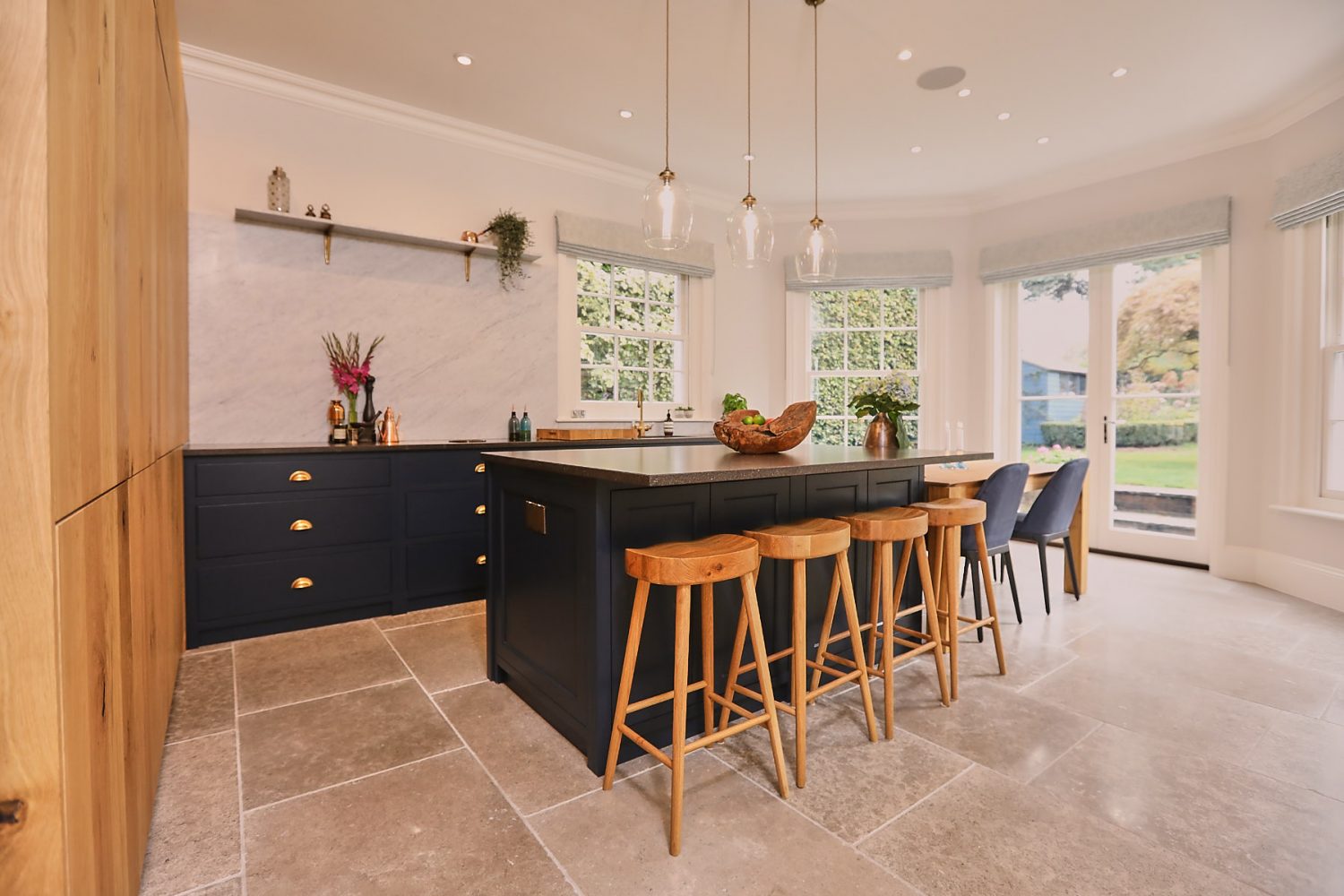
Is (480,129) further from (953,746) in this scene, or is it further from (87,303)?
(953,746)

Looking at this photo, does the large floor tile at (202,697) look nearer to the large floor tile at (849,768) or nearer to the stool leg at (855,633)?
the large floor tile at (849,768)

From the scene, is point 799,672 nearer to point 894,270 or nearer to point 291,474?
point 291,474

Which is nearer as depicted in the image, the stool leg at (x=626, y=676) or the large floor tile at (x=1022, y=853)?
the large floor tile at (x=1022, y=853)

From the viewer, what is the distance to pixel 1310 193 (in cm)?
375

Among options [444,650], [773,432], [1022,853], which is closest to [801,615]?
[1022,853]

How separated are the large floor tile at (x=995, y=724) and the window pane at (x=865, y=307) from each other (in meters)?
4.06

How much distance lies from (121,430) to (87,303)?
438mm

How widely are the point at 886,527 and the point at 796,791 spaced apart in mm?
896

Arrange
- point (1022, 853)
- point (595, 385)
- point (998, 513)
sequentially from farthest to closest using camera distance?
point (595, 385) < point (998, 513) < point (1022, 853)

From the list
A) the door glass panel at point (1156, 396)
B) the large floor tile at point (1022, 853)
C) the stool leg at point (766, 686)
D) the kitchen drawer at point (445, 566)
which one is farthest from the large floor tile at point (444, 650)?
the door glass panel at point (1156, 396)

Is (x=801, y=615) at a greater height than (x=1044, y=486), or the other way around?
(x=1044, y=486)

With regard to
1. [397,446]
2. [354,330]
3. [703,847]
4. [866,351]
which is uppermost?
[866,351]

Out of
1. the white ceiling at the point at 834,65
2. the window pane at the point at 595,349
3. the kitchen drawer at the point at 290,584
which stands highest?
the white ceiling at the point at 834,65

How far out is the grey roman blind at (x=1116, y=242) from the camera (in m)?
4.39
